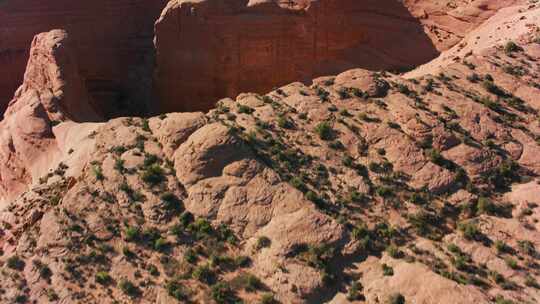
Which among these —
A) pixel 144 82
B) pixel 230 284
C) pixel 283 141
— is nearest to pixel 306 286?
pixel 230 284

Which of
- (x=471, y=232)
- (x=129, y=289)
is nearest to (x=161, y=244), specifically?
(x=129, y=289)

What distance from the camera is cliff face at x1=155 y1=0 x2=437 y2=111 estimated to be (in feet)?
127

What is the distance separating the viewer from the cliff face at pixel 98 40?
44.6m

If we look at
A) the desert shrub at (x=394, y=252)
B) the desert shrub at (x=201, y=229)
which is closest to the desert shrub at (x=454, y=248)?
the desert shrub at (x=394, y=252)

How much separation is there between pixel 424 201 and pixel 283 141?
673 centimetres

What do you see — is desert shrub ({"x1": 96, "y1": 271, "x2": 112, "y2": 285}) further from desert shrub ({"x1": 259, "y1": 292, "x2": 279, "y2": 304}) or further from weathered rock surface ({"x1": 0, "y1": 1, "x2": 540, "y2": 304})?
desert shrub ({"x1": 259, "y1": 292, "x2": 279, "y2": 304})

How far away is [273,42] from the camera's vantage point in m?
40.3

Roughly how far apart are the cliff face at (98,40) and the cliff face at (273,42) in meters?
5.97

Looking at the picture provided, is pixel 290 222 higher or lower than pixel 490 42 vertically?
lower

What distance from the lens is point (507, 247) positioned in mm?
25281

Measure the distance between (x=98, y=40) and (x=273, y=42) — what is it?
13.9 metres

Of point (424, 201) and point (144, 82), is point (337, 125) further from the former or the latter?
point (144, 82)

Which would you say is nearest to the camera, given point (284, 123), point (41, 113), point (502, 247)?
point (502, 247)

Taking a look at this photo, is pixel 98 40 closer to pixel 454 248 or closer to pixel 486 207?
pixel 486 207
